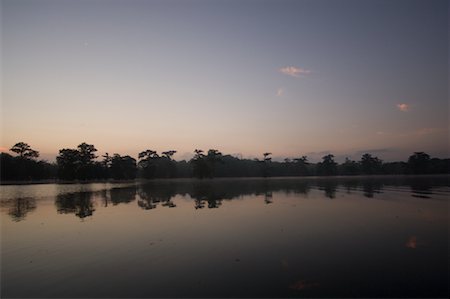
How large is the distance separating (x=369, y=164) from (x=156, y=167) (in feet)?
407

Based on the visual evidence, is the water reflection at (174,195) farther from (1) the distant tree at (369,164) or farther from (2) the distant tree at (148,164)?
(1) the distant tree at (369,164)

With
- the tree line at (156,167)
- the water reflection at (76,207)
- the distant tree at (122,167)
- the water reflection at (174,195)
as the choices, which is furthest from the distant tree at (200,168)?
the water reflection at (76,207)

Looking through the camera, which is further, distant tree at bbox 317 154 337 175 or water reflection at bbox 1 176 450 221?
distant tree at bbox 317 154 337 175

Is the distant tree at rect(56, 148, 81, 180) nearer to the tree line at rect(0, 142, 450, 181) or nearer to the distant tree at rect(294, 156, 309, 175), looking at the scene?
the tree line at rect(0, 142, 450, 181)

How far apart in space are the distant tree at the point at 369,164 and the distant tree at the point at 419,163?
23.1m

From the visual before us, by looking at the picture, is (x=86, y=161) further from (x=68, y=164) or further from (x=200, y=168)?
(x=200, y=168)

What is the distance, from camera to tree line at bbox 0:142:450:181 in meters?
111

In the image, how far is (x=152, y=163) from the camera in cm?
13412

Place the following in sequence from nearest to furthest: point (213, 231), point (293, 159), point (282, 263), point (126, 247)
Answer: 1. point (282, 263)
2. point (126, 247)
3. point (213, 231)
4. point (293, 159)

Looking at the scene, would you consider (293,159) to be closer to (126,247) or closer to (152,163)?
(152,163)

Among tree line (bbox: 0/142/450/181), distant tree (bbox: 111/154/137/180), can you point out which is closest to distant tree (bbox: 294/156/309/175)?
tree line (bbox: 0/142/450/181)

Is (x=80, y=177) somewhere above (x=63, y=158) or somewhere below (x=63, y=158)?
below

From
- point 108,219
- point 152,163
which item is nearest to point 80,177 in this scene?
point 152,163

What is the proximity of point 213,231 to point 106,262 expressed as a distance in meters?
7.03
